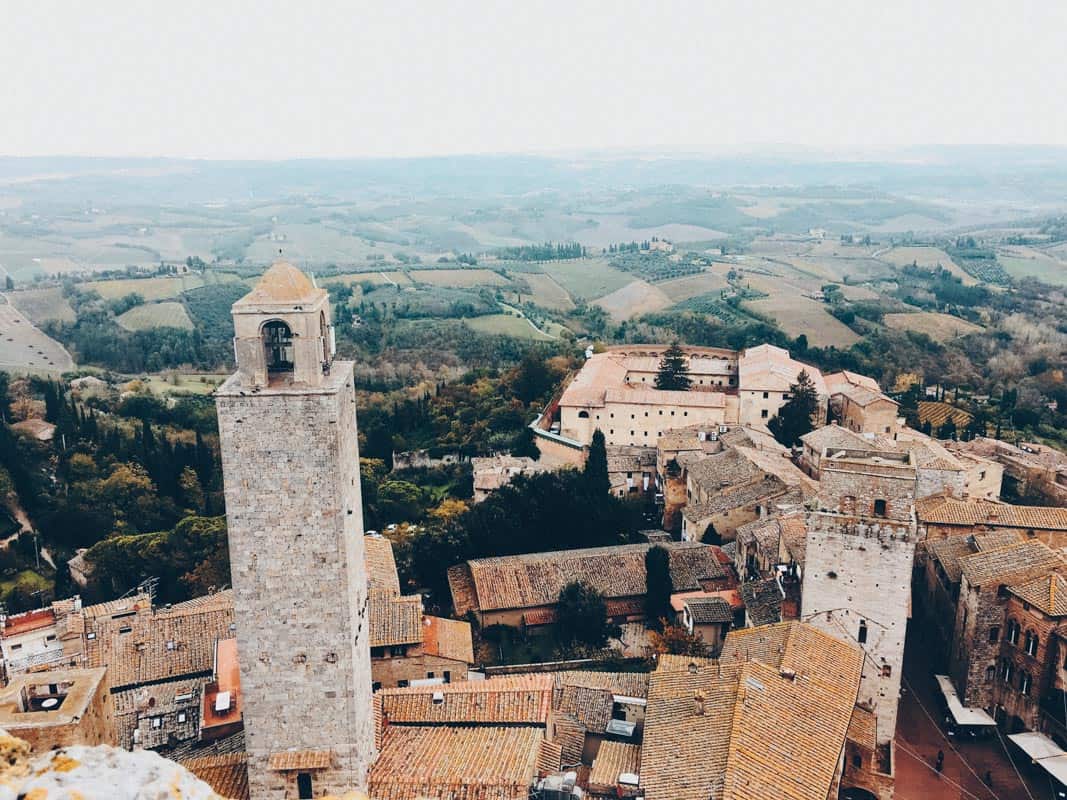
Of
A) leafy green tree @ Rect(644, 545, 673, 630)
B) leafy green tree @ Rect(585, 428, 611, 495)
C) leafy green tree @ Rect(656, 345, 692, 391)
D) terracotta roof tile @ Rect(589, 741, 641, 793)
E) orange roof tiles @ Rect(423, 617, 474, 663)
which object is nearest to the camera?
terracotta roof tile @ Rect(589, 741, 641, 793)

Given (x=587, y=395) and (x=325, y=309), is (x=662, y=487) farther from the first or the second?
(x=325, y=309)

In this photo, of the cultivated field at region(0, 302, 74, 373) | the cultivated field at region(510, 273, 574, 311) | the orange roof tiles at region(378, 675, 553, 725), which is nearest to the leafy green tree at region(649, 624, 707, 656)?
the orange roof tiles at region(378, 675, 553, 725)

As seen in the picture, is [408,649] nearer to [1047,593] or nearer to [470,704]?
[470,704]

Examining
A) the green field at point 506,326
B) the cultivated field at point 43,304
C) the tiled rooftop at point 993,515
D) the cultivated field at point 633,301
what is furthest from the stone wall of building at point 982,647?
the cultivated field at point 43,304

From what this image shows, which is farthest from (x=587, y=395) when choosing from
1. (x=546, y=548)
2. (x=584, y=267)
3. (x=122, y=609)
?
(x=584, y=267)

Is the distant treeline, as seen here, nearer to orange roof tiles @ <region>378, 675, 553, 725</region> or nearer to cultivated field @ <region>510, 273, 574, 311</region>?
cultivated field @ <region>510, 273, 574, 311</region>

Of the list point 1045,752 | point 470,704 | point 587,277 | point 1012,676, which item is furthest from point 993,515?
point 587,277

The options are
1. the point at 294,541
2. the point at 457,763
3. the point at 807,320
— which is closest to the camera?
the point at 294,541
